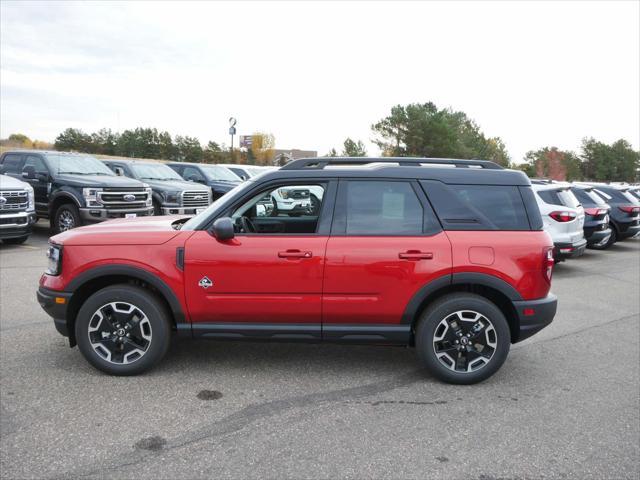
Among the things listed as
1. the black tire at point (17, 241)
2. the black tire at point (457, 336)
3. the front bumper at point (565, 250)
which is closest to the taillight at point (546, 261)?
the black tire at point (457, 336)

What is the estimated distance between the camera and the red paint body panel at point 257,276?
4434 millimetres

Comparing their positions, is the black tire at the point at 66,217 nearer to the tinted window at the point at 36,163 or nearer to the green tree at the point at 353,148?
the tinted window at the point at 36,163

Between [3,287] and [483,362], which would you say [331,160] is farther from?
[3,287]

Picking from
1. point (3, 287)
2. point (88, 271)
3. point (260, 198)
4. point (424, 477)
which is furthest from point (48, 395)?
point (3, 287)

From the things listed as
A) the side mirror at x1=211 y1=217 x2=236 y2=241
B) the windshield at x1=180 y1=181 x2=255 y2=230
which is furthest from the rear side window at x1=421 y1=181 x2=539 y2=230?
the side mirror at x1=211 y1=217 x2=236 y2=241

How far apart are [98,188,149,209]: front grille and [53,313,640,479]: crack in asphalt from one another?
9.65 meters

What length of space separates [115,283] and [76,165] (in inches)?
399

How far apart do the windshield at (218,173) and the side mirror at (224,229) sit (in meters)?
15.2

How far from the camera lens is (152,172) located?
55.4ft

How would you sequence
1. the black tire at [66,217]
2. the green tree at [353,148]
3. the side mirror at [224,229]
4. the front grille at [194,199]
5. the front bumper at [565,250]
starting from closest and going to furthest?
the side mirror at [224,229], the front bumper at [565,250], the black tire at [66,217], the front grille at [194,199], the green tree at [353,148]

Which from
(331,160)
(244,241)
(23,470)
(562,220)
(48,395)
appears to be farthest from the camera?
(562,220)

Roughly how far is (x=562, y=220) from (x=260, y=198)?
7431mm

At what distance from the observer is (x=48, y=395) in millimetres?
4156

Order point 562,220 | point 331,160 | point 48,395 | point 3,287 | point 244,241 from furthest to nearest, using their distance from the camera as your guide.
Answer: point 562,220, point 3,287, point 331,160, point 244,241, point 48,395
